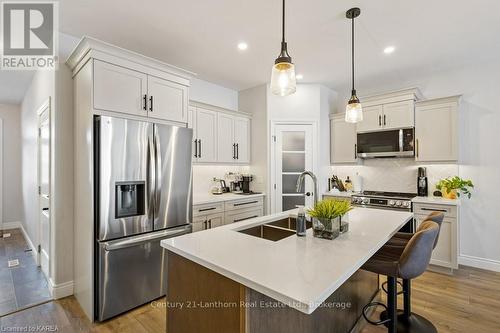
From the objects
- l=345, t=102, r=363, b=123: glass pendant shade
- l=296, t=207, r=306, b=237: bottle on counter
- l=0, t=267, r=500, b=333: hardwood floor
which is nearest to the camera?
l=296, t=207, r=306, b=237: bottle on counter

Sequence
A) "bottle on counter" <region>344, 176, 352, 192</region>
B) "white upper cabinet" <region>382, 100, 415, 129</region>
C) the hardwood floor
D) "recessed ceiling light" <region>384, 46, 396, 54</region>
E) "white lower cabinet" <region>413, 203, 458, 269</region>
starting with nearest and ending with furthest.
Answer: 1. the hardwood floor
2. "recessed ceiling light" <region>384, 46, 396, 54</region>
3. "white lower cabinet" <region>413, 203, 458, 269</region>
4. "white upper cabinet" <region>382, 100, 415, 129</region>
5. "bottle on counter" <region>344, 176, 352, 192</region>

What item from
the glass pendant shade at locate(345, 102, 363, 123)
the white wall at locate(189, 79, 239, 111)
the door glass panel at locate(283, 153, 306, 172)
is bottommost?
the door glass panel at locate(283, 153, 306, 172)

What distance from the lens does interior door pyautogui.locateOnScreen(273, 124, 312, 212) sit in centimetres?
427

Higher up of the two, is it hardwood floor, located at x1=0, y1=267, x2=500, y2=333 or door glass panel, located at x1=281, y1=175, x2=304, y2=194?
door glass panel, located at x1=281, y1=175, x2=304, y2=194

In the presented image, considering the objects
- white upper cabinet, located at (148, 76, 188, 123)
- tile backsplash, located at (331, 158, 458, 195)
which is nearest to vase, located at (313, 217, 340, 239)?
white upper cabinet, located at (148, 76, 188, 123)

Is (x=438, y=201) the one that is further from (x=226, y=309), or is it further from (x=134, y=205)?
(x=134, y=205)

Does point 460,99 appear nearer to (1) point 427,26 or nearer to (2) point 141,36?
(1) point 427,26

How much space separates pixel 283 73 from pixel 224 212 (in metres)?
2.36

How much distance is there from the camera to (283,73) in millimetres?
1620

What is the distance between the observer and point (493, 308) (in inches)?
97.8

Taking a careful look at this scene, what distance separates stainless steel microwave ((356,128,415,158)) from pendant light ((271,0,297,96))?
113 inches

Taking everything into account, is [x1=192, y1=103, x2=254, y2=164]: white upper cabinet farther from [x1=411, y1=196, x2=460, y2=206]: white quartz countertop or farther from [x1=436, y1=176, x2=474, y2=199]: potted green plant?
[x1=436, y1=176, x2=474, y2=199]: potted green plant

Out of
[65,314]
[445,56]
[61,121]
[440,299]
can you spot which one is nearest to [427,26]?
[445,56]

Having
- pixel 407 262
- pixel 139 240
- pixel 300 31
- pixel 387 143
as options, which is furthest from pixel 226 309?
pixel 387 143
